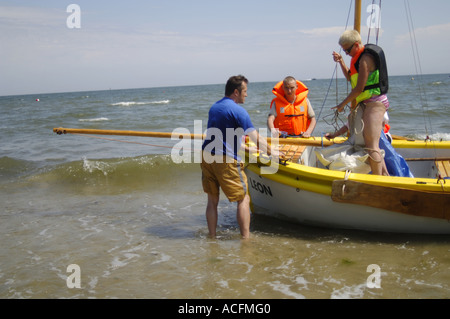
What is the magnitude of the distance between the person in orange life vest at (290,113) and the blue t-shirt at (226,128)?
5.59 feet

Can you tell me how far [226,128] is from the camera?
464 cm

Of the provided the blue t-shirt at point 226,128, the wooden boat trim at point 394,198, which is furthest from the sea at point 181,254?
the blue t-shirt at point 226,128

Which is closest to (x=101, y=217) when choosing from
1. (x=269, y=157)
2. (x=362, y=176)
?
(x=269, y=157)

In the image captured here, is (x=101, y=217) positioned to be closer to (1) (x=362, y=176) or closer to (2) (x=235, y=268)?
(2) (x=235, y=268)

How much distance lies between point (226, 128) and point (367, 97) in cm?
168

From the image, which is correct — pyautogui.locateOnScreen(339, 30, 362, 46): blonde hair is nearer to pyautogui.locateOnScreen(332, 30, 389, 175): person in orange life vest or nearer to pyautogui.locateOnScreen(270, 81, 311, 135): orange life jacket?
pyautogui.locateOnScreen(332, 30, 389, 175): person in orange life vest

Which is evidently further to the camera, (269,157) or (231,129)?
(269,157)

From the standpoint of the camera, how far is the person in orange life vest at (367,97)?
4.81 meters

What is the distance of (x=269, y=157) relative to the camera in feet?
17.3

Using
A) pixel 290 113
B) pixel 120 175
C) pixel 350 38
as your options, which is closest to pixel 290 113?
pixel 290 113
